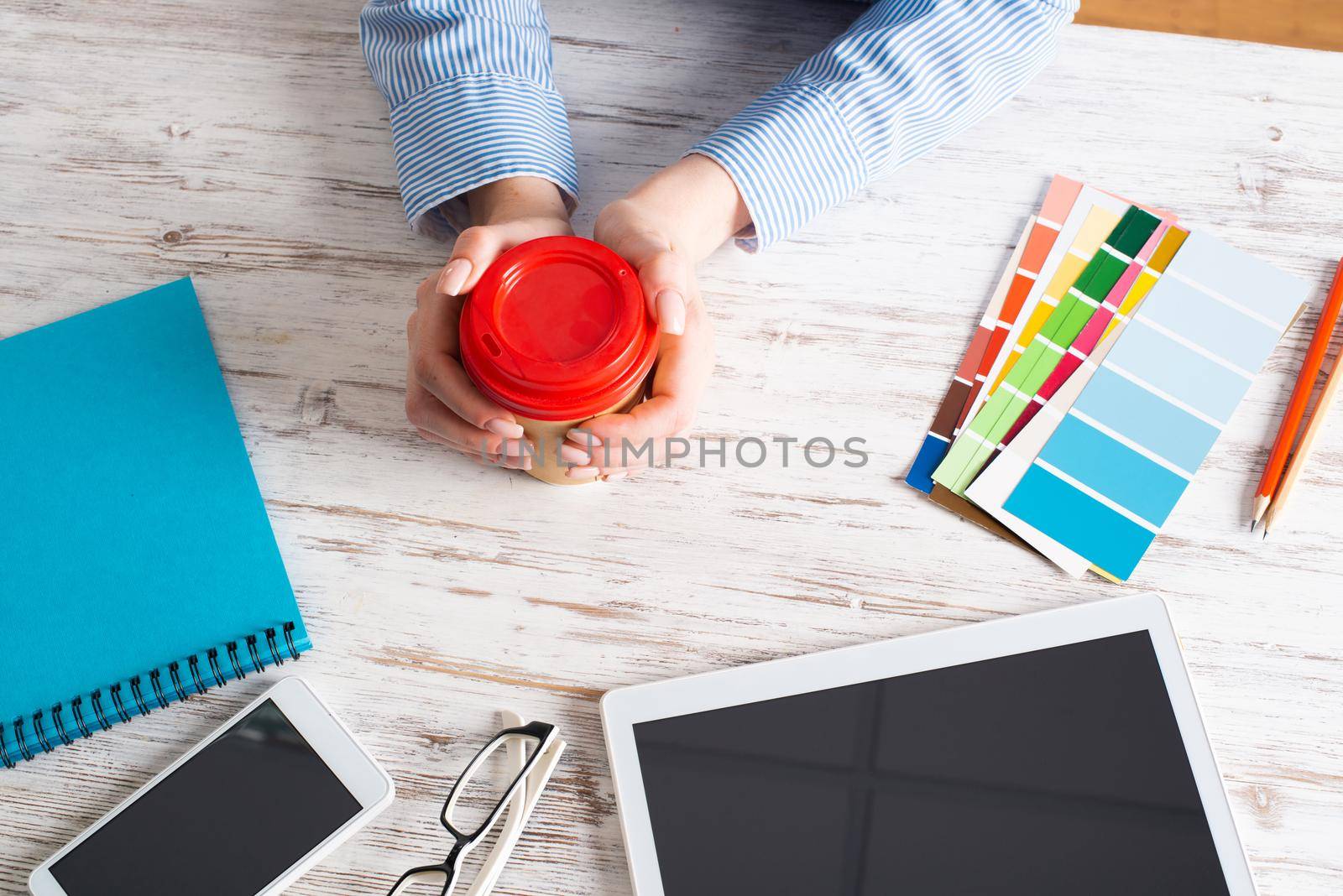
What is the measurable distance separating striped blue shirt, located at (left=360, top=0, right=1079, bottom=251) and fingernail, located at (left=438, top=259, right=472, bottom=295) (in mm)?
135

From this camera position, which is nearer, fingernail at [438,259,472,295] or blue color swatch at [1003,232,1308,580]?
fingernail at [438,259,472,295]

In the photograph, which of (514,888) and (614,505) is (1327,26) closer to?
(614,505)

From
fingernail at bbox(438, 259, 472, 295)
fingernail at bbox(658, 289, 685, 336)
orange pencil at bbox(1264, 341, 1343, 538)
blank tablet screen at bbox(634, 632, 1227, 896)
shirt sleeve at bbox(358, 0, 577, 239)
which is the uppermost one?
shirt sleeve at bbox(358, 0, 577, 239)

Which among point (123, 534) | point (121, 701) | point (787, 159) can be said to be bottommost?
point (121, 701)

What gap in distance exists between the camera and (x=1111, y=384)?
1.89ft

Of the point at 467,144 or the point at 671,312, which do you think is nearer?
the point at 671,312

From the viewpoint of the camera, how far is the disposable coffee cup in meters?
0.40

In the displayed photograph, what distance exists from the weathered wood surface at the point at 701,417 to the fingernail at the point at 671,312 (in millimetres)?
151

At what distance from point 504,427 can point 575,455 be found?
0.14 ft

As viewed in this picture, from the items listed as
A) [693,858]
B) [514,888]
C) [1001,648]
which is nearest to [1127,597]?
[1001,648]

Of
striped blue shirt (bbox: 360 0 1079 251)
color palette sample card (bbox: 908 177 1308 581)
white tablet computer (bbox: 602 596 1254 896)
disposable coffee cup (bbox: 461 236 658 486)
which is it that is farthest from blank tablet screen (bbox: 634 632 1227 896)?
striped blue shirt (bbox: 360 0 1079 251)

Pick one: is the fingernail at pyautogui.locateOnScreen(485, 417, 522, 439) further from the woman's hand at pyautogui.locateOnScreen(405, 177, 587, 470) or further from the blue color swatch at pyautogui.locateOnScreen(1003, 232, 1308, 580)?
the blue color swatch at pyautogui.locateOnScreen(1003, 232, 1308, 580)

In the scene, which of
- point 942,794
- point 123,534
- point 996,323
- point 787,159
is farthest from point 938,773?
point 123,534

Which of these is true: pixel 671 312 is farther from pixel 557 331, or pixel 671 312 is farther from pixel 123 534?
pixel 123 534
